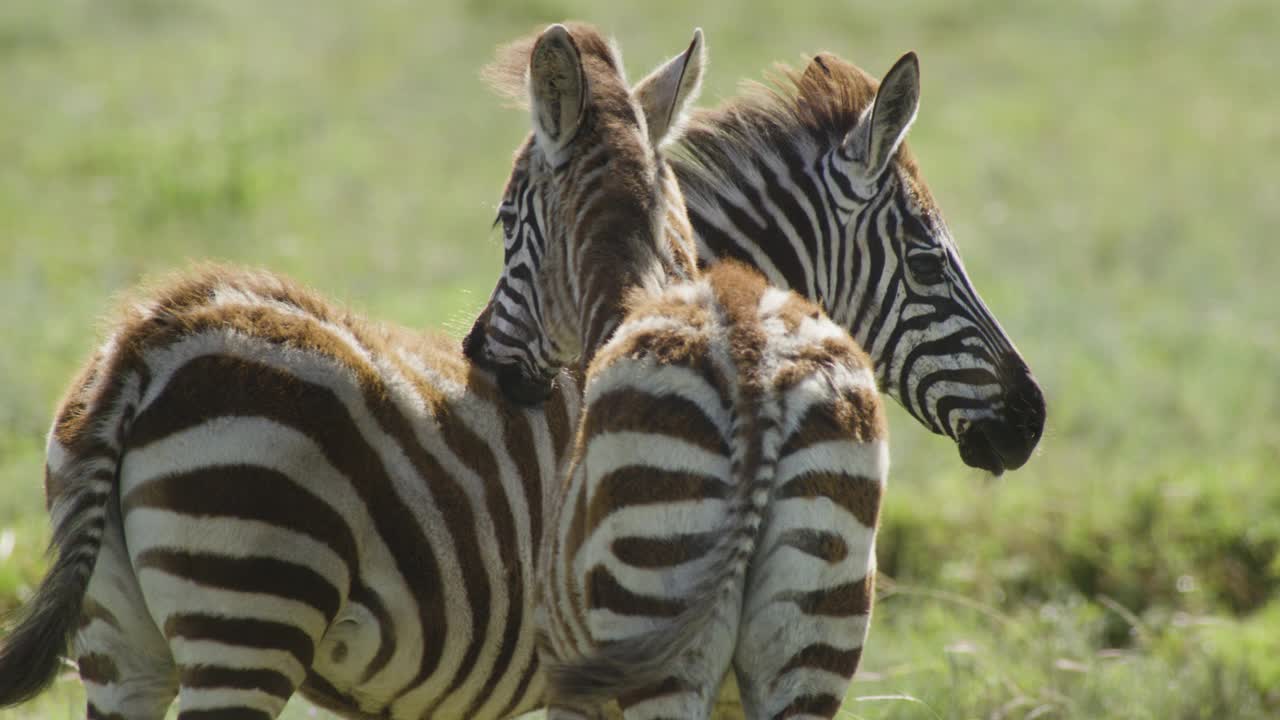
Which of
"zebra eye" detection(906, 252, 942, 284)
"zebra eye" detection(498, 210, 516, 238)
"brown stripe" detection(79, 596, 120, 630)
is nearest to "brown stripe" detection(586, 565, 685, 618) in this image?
"brown stripe" detection(79, 596, 120, 630)

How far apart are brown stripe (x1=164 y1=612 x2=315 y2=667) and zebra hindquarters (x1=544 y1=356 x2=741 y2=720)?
94 cm

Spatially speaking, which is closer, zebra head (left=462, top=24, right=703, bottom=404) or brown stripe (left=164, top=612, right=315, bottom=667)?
brown stripe (left=164, top=612, right=315, bottom=667)

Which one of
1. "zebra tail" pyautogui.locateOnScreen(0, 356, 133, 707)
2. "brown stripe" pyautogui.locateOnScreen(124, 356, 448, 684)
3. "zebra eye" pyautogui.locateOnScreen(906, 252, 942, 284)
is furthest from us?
"zebra eye" pyautogui.locateOnScreen(906, 252, 942, 284)

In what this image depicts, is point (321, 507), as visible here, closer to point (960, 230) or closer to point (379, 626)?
point (379, 626)

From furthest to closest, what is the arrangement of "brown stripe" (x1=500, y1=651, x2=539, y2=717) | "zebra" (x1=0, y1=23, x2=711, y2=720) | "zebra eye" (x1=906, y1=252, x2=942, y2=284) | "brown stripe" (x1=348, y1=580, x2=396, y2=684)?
"zebra eye" (x1=906, y1=252, x2=942, y2=284) < "brown stripe" (x1=500, y1=651, x2=539, y2=717) < "brown stripe" (x1=348, y1=580, x2=396, y2=684) < "zebra" (x1=0, y1=23, x2=711, y2=720)

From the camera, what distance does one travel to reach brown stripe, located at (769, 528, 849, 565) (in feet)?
10.9

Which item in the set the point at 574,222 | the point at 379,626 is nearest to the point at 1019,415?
the point at 574,222

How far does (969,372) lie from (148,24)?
22.3 meters

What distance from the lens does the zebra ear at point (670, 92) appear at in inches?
203

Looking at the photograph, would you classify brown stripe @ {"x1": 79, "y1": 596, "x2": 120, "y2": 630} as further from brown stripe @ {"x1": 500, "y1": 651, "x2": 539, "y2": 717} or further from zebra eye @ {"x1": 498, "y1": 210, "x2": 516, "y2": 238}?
zebra eye @ {"x1": 498, "y1": 210, "x2": 516, "y2": 238}

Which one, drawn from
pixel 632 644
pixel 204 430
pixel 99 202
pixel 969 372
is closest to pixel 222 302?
pixel 204 430

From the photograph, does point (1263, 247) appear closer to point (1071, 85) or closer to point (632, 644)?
point (1071, 85)

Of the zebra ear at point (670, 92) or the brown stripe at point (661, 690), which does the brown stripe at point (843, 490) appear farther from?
the zebra ear at point (670, 92)

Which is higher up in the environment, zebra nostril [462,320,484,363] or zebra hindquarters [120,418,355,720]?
zebra nostril [462,320,484,363]
